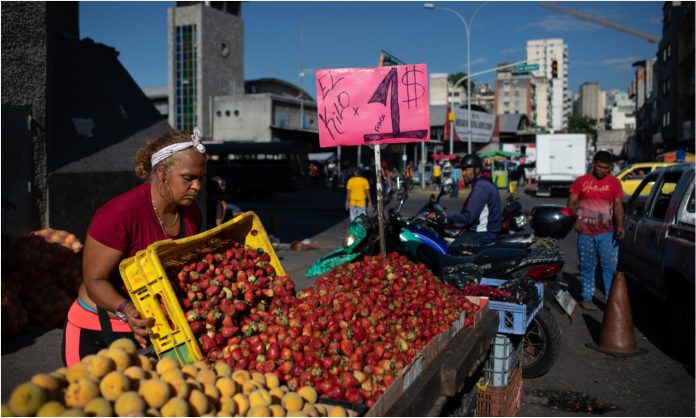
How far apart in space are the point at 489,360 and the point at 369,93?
2.25 metres

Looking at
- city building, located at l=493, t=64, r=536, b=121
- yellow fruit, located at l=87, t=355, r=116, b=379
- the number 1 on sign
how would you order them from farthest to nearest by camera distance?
city building, located at l=493, t=64, r=536, b=121
the number 1 on sign
yellow fruit, located at l=87, t=355, r=116, b=379

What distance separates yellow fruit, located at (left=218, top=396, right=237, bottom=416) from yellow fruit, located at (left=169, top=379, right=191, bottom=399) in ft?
0.52

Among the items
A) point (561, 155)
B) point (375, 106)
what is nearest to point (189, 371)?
point (375, 106)

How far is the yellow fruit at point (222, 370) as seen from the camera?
8.58 feet

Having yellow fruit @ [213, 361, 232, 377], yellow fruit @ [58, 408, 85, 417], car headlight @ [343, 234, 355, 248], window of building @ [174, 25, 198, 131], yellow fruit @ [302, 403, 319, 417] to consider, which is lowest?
yellow fruit @ [302, 403, 319, 417]

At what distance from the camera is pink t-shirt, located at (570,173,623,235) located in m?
7.82

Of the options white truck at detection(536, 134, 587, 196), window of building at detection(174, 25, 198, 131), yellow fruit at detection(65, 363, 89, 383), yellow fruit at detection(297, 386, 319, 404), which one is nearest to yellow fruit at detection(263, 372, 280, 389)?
yellow fruit at detection(297, 386, 319, 404)

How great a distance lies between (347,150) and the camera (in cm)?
5606

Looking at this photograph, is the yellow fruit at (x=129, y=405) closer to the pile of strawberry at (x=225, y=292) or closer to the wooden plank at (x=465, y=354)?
the pile of strawberry at (x=225, y=292)

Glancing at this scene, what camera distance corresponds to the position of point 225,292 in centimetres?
316

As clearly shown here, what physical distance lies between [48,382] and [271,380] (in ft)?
3.03

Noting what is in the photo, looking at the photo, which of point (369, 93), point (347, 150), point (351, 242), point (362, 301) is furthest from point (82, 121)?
point (347, 150)

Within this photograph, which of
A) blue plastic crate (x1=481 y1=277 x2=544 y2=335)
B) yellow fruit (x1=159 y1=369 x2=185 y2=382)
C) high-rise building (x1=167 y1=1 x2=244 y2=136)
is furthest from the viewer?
high-rise building (x1=167 y1=1 x2=244 y2=136)

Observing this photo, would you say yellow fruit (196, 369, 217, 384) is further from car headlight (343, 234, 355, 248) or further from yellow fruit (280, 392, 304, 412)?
car headlight (343, 234, 355, 248)
